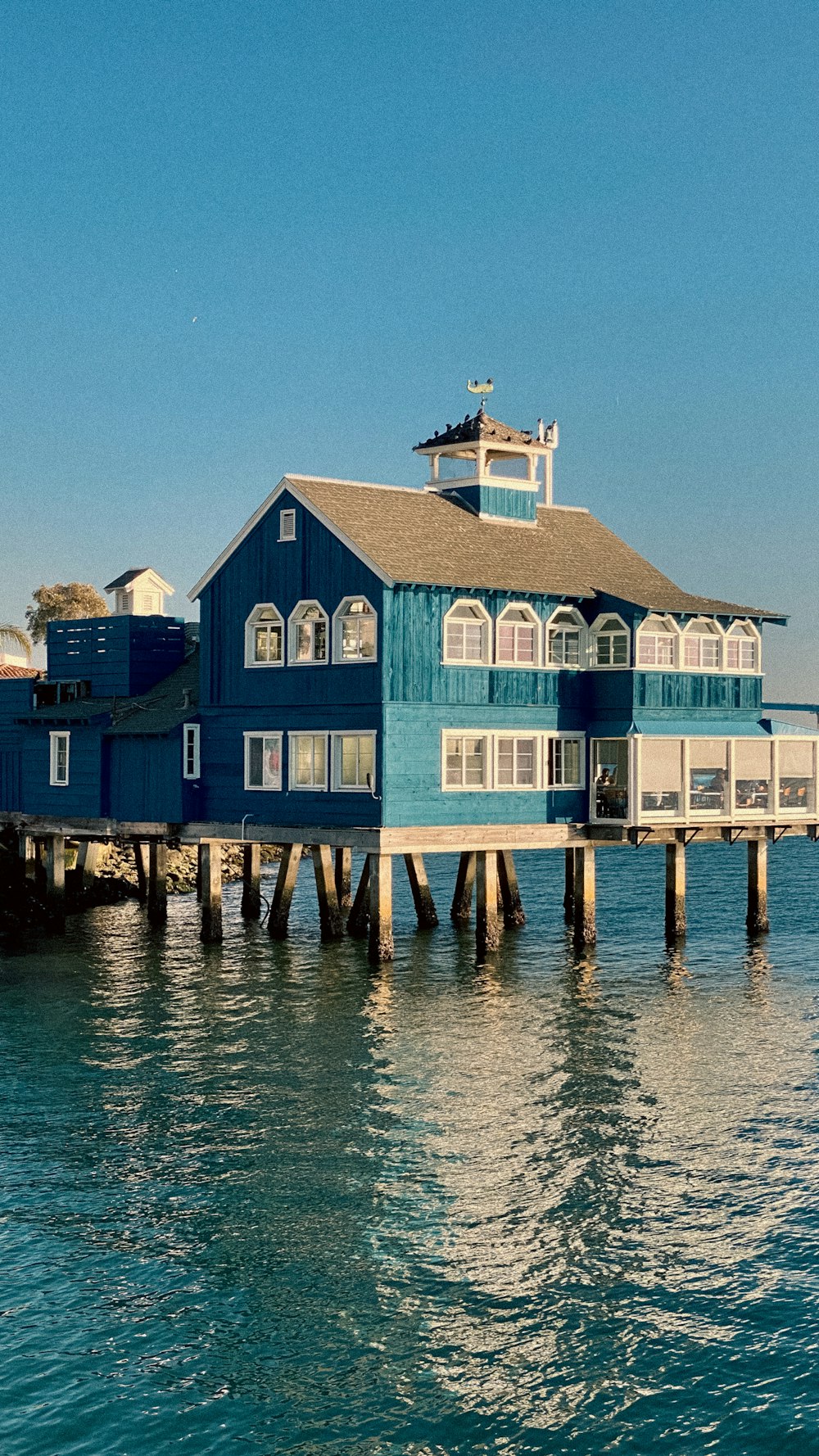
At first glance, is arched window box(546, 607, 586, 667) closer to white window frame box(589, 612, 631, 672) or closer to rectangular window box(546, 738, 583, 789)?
white window frame box(589, 612, 631, 672)

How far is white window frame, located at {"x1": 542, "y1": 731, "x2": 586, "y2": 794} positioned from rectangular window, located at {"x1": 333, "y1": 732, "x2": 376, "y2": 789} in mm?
5771

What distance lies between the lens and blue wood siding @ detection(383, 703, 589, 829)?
148ft

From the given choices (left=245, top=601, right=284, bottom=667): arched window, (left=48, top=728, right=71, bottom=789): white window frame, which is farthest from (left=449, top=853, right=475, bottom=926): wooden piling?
(left=48, top=728, right=71, bottom=789): white window frame

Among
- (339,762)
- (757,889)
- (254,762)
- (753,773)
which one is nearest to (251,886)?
(254,762)

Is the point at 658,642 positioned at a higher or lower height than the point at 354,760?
higher

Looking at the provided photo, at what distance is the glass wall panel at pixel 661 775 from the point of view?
4875 centimetres

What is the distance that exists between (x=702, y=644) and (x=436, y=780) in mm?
10310

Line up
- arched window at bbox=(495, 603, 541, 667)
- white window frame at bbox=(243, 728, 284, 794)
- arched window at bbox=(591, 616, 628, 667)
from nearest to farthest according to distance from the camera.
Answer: arched window at bbox=(495, 603, 541, 667)
white window frame at bbox=(243, 728, 284, 794)
arched window at bbox=(591, 616, 628, 667)

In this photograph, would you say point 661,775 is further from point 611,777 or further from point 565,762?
point 565,762

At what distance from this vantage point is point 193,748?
170 ft

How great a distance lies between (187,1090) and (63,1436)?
14.5 metres

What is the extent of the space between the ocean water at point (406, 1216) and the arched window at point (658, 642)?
380 inches

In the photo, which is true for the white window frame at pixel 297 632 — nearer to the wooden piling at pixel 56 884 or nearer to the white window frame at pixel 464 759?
the white window frame at pixel 464 759

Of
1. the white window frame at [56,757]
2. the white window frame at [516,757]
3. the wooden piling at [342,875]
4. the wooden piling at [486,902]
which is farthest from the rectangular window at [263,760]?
the white window frame at [56,757]
